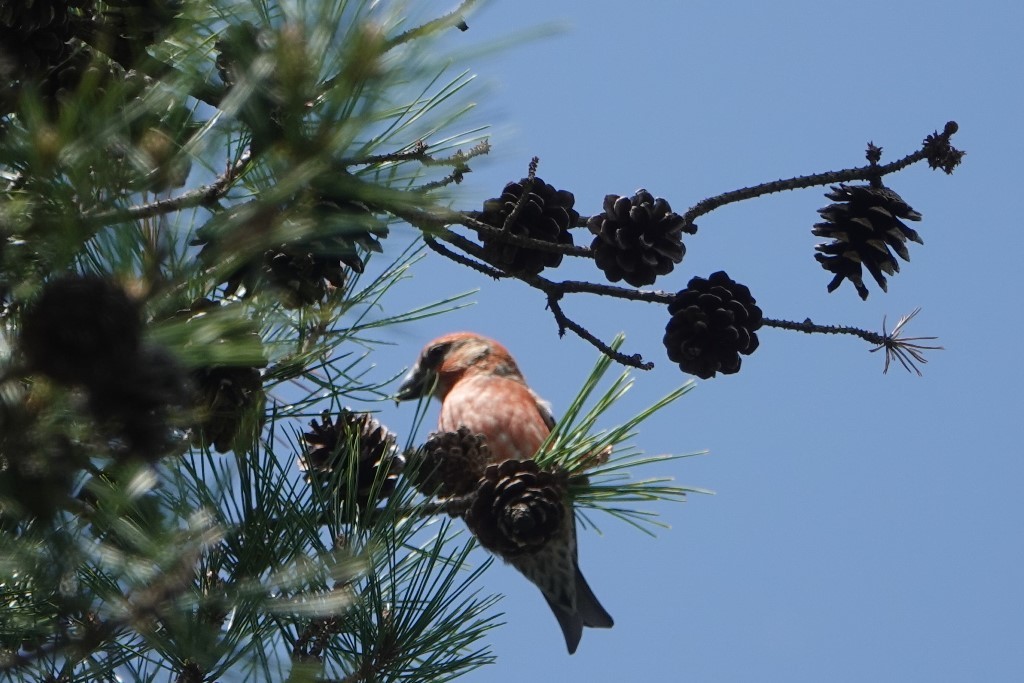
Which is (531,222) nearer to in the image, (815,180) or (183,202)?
(815,180)

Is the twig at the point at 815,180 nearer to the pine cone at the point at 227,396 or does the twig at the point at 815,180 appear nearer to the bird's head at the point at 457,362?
the pine cone at the point at 227,396

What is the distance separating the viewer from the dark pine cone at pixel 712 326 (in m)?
2.17

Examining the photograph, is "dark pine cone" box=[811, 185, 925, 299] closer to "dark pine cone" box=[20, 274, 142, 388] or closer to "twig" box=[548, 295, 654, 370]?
"twig" box=[548, 295, 654, 370]

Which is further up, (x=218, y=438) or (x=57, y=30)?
(x=57, y=30)

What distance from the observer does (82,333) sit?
3.83ft

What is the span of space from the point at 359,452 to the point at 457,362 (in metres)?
2.68

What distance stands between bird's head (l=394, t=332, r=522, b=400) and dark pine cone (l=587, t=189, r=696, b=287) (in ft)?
9.93

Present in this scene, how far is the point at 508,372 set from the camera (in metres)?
5.26

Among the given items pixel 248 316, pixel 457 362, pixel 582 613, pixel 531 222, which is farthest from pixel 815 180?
pixel 457 362

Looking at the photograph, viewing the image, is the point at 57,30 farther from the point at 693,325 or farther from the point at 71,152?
the point at 693,325

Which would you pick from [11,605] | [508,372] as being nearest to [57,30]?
[11,605]

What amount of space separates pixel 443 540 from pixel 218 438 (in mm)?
503

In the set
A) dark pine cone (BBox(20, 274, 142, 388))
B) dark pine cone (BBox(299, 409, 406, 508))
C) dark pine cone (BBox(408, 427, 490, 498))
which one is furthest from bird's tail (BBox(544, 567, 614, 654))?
dark pine cone (BBox(20, 274, 142, 388))

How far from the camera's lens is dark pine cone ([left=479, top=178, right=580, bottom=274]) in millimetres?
2246
